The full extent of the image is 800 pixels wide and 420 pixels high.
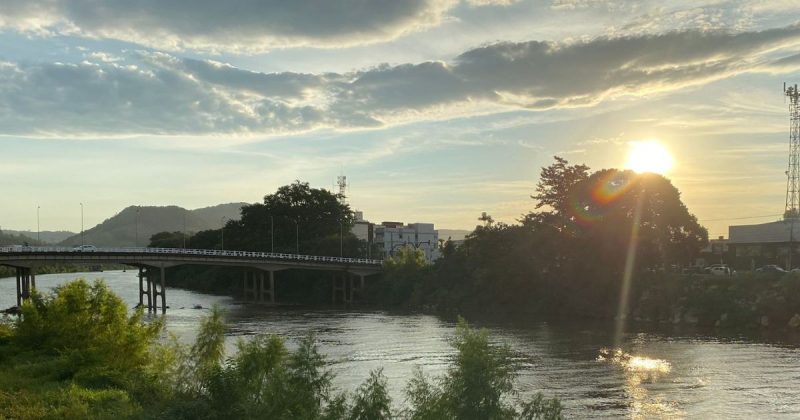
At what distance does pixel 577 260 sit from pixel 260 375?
2768 inches

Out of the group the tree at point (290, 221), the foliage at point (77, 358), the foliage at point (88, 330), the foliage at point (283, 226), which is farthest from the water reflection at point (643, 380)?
the tree at point (290, 221)

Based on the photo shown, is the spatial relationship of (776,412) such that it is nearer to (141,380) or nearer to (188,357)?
(188,357)

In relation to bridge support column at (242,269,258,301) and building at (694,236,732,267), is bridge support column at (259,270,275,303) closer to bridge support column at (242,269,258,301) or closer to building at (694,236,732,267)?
bridge support column at (242,269,258,301)

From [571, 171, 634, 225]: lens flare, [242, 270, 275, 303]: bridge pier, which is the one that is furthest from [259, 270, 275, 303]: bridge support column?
[571, 171, 634, 225]: lens flare

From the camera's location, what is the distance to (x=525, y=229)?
10025 centimetres

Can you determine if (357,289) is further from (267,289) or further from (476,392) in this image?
(476,392)

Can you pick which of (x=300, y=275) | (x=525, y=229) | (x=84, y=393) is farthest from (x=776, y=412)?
(x=300, y=275)

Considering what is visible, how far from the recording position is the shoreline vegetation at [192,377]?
20.1m

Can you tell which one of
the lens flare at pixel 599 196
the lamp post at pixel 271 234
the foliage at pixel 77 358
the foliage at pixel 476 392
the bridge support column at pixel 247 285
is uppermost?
the lens flare at pixel 599 196

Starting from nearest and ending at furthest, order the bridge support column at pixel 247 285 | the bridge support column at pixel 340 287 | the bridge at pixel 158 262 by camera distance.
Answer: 1. the bridge at pixel 158 262
2. the bridge support column at pixel 340 287
3. the bridge support column at pixel 247 285

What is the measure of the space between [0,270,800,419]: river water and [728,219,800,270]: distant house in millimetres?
49764

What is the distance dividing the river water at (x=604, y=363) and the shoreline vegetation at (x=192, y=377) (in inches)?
341

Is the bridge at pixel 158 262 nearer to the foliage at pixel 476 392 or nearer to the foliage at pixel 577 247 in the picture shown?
the foliage at pixel 577 247

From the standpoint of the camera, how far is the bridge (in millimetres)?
95812
